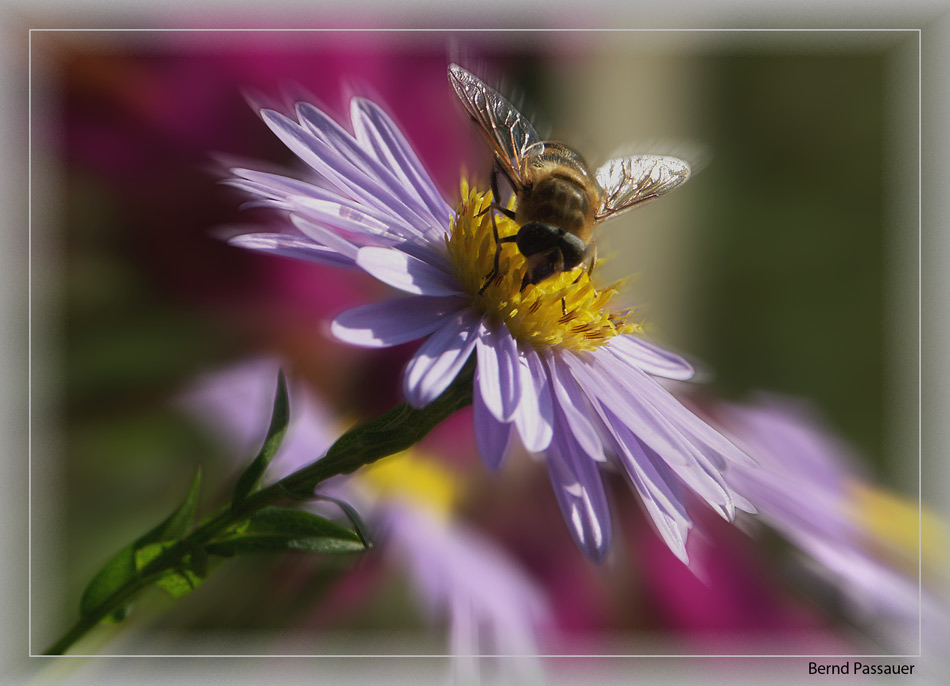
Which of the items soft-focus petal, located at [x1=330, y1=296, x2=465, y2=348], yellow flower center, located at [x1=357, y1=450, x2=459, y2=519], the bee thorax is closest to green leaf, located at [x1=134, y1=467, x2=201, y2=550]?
soft-focus petal, located at [x1=330, y1=296, x2=465, y2=348]

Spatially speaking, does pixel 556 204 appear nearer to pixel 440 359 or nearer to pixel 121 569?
pixel 440 359

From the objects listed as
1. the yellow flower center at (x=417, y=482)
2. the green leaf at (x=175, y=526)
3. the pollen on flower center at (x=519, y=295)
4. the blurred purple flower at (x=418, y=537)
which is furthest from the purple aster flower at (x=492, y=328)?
the yellow flower center at (x=417, y=482)

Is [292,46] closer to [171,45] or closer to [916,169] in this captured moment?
[171,45]

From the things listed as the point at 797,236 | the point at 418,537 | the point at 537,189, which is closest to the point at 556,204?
the point at 537,189

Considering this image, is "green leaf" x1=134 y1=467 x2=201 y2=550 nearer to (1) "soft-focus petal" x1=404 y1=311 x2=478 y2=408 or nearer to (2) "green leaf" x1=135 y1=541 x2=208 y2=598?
(2) "green leaf" x1=135 y1=541 x2=208 y2=598

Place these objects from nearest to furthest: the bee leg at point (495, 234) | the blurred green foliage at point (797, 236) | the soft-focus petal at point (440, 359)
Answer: the soft-focus petal at point (440, 359)
the bee leg at point (495, 234)
the blurred green foliage at point (797, 236)

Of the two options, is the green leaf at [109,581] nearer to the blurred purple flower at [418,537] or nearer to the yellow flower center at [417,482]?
the blurred purple flower at [418,537]
